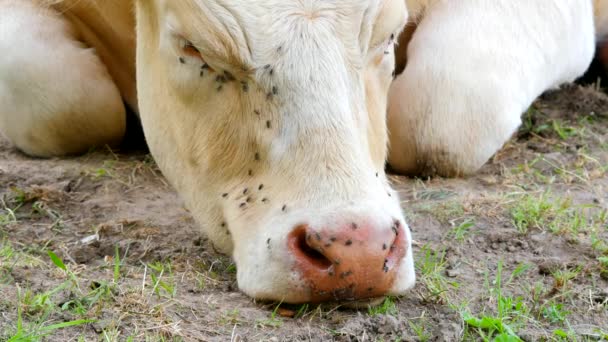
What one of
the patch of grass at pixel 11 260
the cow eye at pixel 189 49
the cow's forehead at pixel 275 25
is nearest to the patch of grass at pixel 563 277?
the cow's forehead at pixel 275 25

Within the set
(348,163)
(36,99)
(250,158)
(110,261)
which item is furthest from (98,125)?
(348,163)

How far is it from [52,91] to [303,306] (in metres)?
2.27

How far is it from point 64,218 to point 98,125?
2.94 feet

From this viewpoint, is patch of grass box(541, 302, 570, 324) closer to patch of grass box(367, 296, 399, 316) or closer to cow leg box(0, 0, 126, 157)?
patch of grass box(367, 296, 399, 316)

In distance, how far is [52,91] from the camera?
4484mm

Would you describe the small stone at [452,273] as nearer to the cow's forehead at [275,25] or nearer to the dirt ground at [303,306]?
the dirt ground at [303,306]

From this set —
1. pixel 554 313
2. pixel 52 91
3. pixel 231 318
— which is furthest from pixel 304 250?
pixel 52 91

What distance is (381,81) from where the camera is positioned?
3398 millimetres

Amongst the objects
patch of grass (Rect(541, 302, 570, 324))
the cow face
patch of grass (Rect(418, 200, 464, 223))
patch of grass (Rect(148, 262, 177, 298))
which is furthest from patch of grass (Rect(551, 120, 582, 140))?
patch of grass (Rect(148, 262, 177, 298))

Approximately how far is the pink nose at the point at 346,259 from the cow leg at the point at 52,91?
2.19m

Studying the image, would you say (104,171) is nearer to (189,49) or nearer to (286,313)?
(189,49)

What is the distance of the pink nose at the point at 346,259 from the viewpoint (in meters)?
2.55

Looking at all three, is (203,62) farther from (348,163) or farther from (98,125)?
(98,125)

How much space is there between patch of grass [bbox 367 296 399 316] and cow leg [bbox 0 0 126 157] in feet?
7.37
